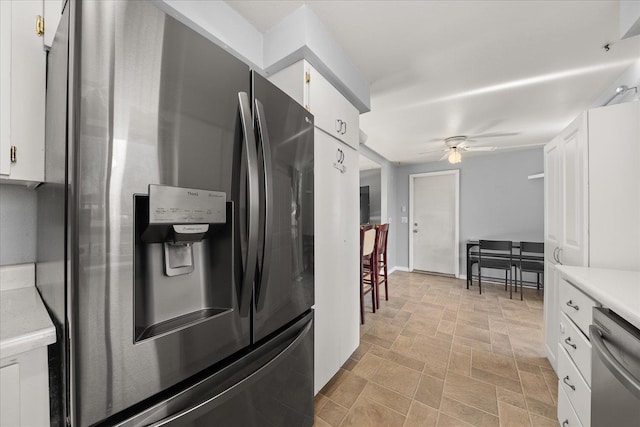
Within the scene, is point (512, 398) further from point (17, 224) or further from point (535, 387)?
point (17, 224)

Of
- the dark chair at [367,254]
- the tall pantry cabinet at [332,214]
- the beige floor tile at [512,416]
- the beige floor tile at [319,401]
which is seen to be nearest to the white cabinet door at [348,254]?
the tall pantry cabinet at [332,214]

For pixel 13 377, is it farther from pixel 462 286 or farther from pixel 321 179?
pixel 462 286

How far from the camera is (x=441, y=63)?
1.96 meters

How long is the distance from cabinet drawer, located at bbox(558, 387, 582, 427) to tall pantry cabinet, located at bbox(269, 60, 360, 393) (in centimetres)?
125

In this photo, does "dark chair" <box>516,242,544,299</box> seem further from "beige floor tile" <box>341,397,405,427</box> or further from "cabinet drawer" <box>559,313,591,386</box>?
"beige floor tile" <box>341,397,405,427</box>

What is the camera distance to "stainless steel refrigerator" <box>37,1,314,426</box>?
0.53m

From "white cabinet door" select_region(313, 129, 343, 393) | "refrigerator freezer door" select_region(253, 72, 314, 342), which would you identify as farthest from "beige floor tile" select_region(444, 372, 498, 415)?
"refrigerator freezer door" select_region(253, 72, 314, 342)

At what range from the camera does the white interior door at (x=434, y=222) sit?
16.5 ft

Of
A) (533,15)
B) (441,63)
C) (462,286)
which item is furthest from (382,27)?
(462,286)

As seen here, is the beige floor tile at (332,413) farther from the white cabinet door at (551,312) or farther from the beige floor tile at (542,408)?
the white cabinet door at (551,312)

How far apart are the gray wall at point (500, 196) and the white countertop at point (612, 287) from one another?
373cm

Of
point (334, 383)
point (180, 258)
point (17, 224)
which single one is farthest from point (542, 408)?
point (17, 224)

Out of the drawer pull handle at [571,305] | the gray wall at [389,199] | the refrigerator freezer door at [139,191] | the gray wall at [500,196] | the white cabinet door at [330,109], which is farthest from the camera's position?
the gray wall at [389,199]

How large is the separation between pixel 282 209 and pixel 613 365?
1248 mm
